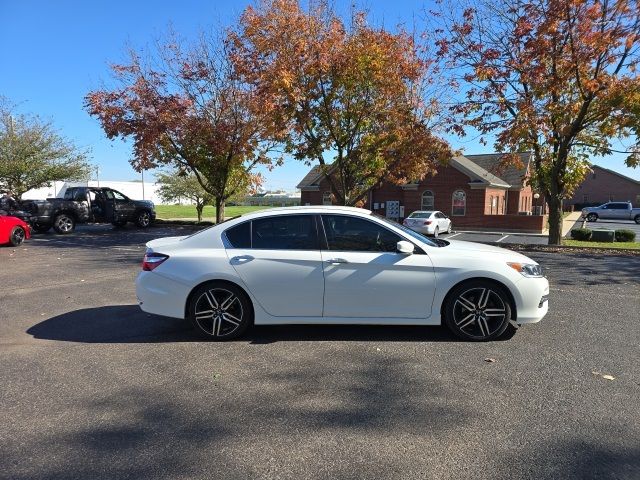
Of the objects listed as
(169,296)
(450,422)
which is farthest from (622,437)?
(169,296)

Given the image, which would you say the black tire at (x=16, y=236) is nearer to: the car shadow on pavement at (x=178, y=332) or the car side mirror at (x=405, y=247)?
the car shadow on pavement at (x=178, y=332)

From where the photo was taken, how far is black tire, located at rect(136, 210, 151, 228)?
2380cm

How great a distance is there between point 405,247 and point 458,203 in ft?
110

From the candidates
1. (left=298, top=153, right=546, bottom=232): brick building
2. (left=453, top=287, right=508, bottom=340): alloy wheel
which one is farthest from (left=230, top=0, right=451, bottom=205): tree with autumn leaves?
(left=298, top=153, right=546, bottom=232): brick building

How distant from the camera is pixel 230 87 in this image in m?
20.6

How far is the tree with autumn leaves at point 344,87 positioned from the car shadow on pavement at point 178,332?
10620mm

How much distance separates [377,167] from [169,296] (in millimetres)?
14243

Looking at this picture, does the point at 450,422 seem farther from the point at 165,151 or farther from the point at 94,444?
the point at 165,151

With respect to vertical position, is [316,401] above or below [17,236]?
below

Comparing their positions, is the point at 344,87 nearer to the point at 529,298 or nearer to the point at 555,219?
the point at 555,219

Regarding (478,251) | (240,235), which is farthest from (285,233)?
(478,251)

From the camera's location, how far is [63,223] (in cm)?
2044

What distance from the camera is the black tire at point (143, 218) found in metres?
23.8

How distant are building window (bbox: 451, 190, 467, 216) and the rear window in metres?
33.5
